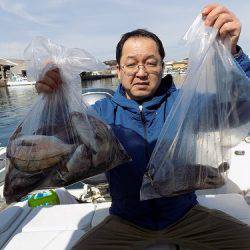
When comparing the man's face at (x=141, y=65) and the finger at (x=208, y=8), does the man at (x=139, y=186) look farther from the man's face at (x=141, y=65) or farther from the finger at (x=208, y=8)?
the finger at (x=208, y=8)

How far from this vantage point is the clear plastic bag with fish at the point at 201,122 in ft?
6.08

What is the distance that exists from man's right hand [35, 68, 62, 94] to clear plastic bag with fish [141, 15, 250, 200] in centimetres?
61

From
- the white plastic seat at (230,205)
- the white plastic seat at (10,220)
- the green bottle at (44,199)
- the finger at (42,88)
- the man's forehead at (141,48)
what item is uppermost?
the man's forehead at (141,48)

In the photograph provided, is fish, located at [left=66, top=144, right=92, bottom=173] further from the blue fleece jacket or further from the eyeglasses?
the eyeglasses

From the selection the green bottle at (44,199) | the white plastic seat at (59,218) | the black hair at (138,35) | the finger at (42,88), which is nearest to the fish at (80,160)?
the finger at (42,88)

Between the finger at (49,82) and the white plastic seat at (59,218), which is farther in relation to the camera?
the white plastic seat at (59,218)

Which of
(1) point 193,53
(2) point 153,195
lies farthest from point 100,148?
(1) point 193,53

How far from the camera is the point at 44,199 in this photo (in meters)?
3.45

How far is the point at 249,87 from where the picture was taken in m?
1.92

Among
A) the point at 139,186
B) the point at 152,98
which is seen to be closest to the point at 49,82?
the point at 152,98

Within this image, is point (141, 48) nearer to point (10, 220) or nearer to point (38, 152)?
point (38, 152)

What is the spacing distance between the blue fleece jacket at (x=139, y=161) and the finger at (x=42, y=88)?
0.43 m

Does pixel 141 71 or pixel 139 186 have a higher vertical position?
pixel 141 71

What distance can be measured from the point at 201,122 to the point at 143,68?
1.46 ft
